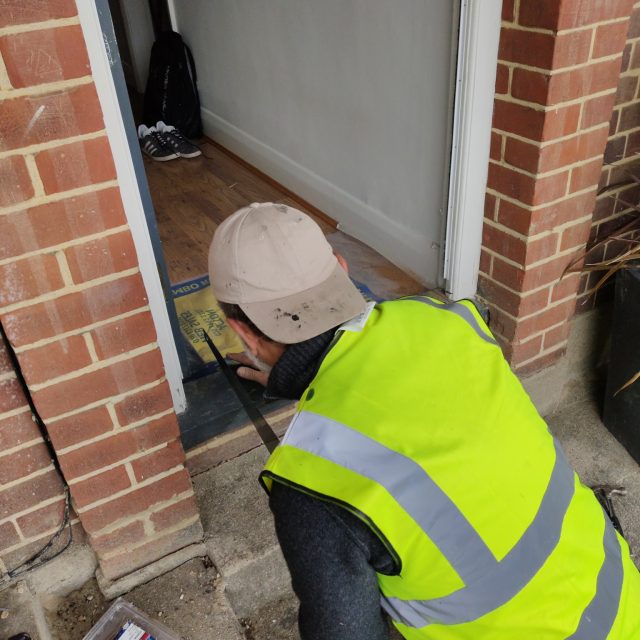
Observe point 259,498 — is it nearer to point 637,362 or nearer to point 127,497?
point 127,497

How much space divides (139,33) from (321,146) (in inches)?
120

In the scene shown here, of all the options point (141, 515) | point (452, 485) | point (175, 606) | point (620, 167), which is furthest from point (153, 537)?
point (620, 167)

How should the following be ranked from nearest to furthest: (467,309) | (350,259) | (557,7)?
(467,309) < (557,7) < (350,259)

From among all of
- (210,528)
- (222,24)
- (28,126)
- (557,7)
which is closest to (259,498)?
(210,528)

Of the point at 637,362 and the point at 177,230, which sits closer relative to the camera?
the point at 637,362

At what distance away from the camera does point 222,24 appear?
165 inches

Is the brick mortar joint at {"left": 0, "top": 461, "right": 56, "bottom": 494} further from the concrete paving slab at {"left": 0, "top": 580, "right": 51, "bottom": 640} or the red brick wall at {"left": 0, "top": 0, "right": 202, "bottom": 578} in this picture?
the concrete paving slab at {"left": 0, "top": 580, "right": 51, "bottom": 640}

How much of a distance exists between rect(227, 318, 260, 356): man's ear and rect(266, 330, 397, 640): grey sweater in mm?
300

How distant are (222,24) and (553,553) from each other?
391 cm

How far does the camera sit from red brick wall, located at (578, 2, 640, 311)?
7.02 ft

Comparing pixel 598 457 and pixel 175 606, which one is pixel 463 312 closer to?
pixel 175 606

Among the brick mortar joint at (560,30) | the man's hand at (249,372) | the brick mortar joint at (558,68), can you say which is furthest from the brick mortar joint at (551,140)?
the man's hand at (249,372)

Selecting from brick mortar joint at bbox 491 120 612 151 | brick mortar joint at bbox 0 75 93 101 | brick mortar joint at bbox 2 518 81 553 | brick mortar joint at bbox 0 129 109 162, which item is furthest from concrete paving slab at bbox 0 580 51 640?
brick mortar joint at bbox 491 120 612 151

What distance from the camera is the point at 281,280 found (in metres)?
1.27
